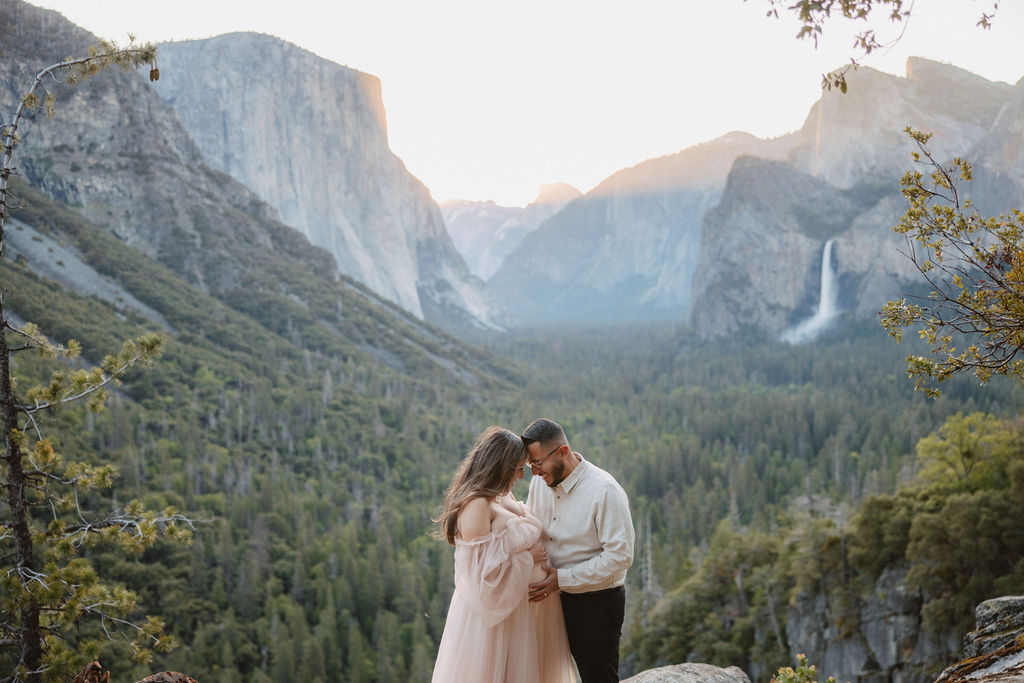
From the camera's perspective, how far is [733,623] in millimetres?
34812

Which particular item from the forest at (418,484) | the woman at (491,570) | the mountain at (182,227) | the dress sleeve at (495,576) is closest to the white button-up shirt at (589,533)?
the woman at (491,570)

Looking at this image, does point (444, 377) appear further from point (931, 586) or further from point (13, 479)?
point (13, 479)

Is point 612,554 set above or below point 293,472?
above

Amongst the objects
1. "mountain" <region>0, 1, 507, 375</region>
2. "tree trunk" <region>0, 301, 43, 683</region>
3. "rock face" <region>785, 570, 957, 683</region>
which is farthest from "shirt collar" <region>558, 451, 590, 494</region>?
"mountain" <region>0, 1, 507, 375</region>

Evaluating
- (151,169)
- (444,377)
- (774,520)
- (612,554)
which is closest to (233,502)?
(774,520)

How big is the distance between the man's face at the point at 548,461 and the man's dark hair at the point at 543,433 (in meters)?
0.04

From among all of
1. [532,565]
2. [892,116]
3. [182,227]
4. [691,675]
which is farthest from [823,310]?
[532,565]

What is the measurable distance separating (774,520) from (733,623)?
21333mm

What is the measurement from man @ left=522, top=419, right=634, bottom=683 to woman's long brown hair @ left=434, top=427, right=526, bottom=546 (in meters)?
0.21

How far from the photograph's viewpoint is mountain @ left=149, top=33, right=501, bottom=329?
12706 centimetres

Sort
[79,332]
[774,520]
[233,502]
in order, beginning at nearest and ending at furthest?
[233,502] < [774,520] < [79,332]

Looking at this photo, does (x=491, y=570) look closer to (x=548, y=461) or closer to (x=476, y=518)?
(x=476, y=518)

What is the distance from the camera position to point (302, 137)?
456 feet

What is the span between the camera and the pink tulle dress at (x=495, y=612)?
5328 mm
